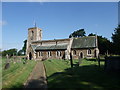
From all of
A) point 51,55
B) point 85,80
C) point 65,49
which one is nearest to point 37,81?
point 85,80

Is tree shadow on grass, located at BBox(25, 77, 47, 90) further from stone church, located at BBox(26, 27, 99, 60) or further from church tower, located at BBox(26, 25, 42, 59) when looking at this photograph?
church tower, located at BBox(26, 25, 42, 59)

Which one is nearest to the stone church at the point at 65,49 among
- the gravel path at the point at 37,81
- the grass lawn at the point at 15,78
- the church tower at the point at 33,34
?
the church tower at the point at 33,34

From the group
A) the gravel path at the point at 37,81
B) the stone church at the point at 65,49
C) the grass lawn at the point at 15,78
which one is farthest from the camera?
the stone church at the point at 65,49

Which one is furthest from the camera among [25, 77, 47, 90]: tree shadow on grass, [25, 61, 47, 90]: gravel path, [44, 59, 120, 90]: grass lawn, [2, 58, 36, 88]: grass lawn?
[2, 58, 36, 88]: grass lawn

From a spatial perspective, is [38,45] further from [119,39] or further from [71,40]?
[119,39]

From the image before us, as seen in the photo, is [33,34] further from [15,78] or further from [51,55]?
[15,78]

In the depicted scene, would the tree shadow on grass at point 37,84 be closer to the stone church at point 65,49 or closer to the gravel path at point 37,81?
the gravel path at point 37,81

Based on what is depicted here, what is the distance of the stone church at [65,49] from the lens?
44125mm

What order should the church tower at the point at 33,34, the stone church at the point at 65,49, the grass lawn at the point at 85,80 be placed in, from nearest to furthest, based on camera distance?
the grass lawn at the point at 85,80
the stone church at the point at 65,49
the church tower at the point at 33,34

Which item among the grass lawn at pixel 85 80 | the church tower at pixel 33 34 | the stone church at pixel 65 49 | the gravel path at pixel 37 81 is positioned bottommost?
the gravel path at pixel 37 81

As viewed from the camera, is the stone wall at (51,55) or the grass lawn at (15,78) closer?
the grass lawn at (15,78)

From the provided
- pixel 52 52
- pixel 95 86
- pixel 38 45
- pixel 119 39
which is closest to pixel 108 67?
pixel 95 86

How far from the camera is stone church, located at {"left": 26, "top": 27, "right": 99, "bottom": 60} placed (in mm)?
44125

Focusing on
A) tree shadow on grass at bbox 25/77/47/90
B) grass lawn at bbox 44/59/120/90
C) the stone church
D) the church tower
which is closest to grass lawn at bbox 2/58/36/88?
tree shadow on grass at bbox 25/77/47/90
